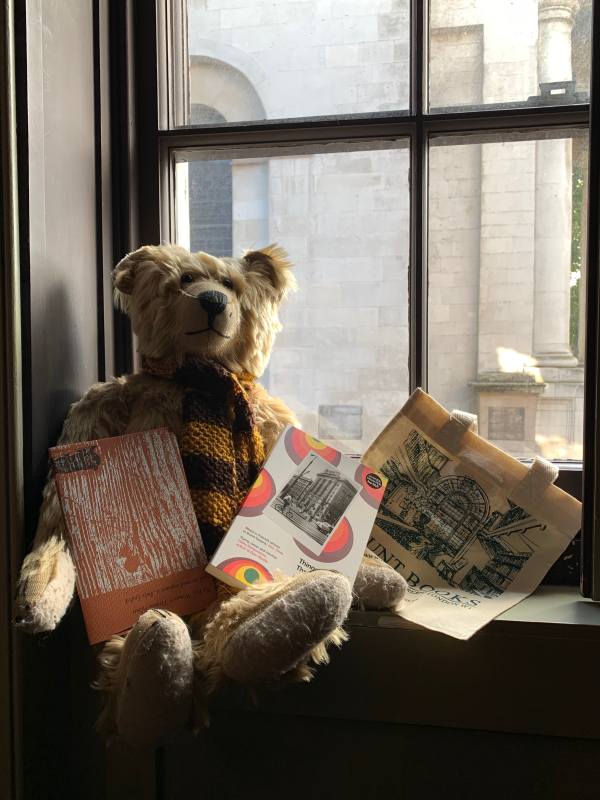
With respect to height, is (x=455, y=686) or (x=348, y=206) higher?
(x=348, y=206)

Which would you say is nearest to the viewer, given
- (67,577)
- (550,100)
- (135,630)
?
(135,630)

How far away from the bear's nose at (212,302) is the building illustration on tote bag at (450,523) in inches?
14.7

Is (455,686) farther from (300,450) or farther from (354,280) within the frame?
(354,280)

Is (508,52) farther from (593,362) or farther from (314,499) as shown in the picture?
(314,499)

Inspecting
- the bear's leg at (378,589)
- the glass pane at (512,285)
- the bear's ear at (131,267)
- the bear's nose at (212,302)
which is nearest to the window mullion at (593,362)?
the glass pane at (512,285)

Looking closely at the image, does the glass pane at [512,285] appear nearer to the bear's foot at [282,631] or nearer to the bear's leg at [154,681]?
the bear's foot at [282,631]

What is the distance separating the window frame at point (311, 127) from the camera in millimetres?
1223

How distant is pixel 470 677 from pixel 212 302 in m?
0.63

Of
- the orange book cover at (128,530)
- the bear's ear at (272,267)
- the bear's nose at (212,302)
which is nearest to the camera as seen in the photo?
the orange book cover at (128,530)

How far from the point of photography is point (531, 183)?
1234mm

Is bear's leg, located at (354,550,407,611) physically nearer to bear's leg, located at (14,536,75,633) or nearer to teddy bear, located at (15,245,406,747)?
teddy bear, located at (15,245,406,747)

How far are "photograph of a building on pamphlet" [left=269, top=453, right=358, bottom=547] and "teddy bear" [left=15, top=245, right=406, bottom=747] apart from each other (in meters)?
0.07

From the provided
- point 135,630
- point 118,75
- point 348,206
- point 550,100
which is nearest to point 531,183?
point 550,100

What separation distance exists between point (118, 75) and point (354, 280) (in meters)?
0.56
